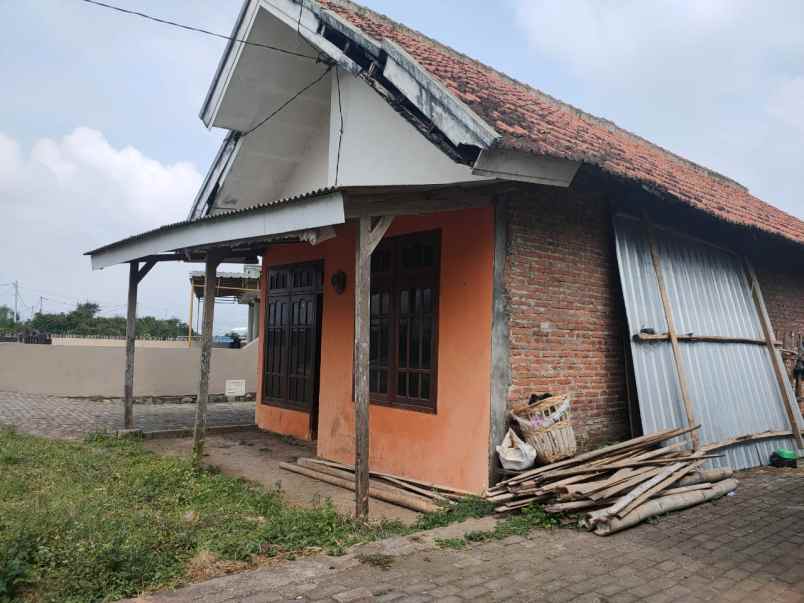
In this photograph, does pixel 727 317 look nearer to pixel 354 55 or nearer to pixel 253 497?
pixel 354 55

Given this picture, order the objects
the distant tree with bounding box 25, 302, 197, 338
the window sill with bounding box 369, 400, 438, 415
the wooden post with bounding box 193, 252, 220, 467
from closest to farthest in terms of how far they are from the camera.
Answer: the window sill with bounding box 369, 400, 438, 415 < the wooden post with bounding box 193, 252, 220, 467 < the distant tree with bounding box 25, 302, 197, 338

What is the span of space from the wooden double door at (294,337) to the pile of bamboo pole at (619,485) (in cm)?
446

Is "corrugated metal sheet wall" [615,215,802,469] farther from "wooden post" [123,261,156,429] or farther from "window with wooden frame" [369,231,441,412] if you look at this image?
"wooden post" [123,261,156,429]

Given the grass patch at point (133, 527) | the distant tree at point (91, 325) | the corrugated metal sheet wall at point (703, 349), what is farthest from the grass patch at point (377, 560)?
the distant tree at point (91, 325)

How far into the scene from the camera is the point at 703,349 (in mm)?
7441

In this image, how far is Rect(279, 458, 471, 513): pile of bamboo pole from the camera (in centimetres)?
547

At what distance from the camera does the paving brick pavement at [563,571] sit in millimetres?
3520

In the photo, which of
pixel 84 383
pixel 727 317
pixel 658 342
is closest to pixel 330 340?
pixel 658 342

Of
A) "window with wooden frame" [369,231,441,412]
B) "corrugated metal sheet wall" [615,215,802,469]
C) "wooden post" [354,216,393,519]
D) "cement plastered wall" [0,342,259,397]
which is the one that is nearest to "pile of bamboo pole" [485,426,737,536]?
"corrugated metal sheet wall" [615,215,802,469]

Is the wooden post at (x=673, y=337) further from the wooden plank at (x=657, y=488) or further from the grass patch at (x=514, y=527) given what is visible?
the grass patch at (x=514, y=527)

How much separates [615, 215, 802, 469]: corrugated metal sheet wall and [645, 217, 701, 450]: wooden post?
0.06m

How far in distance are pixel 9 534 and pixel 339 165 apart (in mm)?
5049

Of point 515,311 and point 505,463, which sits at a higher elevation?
point 515,311

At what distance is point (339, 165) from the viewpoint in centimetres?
743
